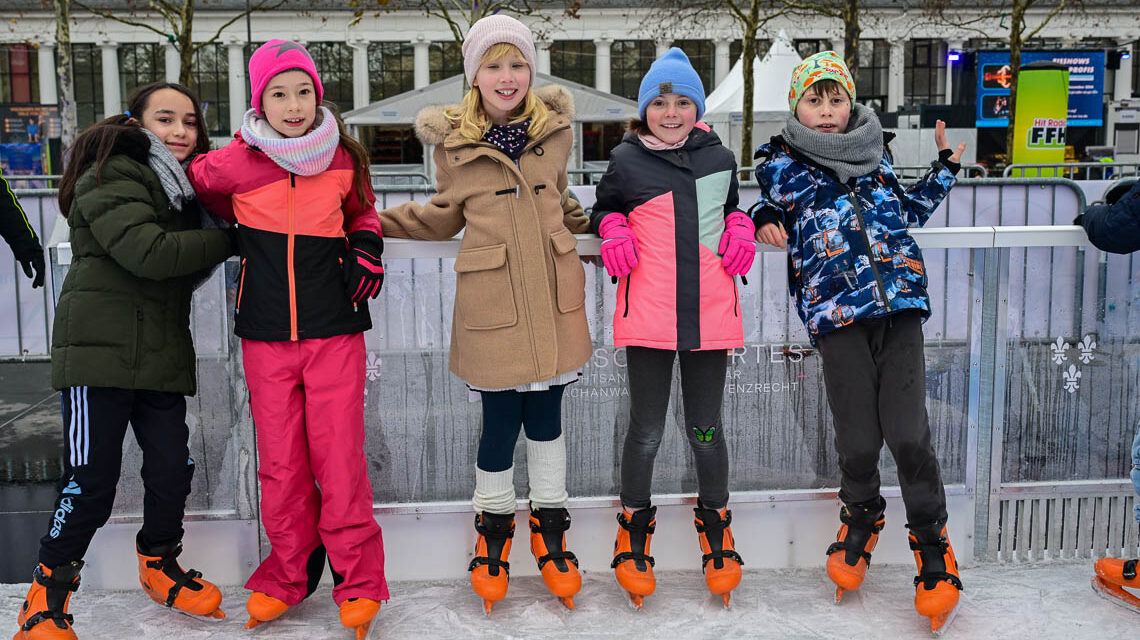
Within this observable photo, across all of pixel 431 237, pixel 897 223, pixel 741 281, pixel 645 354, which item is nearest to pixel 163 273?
pixel 431 237

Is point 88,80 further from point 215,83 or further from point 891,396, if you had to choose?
point 891,396

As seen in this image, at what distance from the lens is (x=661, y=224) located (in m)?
3.42

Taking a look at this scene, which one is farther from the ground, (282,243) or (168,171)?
(168,171)

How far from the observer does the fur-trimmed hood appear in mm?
3393

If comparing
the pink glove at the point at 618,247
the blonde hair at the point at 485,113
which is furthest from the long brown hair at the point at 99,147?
the pink glove at the point at 618,247

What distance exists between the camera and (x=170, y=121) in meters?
3.47

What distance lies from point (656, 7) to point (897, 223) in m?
52.5

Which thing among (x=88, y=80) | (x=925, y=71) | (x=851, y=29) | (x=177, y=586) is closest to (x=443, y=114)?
(x=177, y=586)

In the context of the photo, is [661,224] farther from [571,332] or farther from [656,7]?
[656,7]

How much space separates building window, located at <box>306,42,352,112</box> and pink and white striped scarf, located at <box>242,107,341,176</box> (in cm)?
5411

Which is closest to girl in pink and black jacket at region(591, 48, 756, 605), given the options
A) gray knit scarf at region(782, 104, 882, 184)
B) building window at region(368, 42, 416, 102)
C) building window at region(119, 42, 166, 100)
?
gray knit scarf at region(782, 104, 882, 184)

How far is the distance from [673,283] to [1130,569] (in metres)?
1.86

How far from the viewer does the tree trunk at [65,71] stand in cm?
2005

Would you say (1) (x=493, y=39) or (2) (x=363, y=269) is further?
(1) (x=493, y=39)
